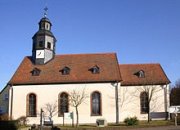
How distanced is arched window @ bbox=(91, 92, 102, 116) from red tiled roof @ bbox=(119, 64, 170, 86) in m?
4.18

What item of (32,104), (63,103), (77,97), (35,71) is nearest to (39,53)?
(35,71)

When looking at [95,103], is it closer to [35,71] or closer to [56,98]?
[56,98]

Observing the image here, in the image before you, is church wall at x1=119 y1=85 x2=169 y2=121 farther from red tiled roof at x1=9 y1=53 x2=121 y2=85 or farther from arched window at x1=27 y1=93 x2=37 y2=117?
arched window at x1=27 y1=93 x2=37 y2=117

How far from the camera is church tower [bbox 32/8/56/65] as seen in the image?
46.9 meters

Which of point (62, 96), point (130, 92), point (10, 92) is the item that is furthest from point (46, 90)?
point (130, 92)

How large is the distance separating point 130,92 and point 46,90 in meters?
12.1

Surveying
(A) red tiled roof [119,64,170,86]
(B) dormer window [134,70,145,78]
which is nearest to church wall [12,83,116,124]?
(A) red tiled roof [119,64,170,86]

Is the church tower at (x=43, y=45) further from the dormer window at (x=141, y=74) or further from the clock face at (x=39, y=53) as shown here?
the dormer window at (x=141, y=74)

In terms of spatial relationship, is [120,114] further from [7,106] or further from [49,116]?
[7,106]

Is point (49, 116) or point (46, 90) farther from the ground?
point (46, 90)

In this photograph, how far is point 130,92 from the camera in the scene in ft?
145

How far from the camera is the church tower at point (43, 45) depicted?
46.9 meters

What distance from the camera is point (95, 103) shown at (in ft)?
142

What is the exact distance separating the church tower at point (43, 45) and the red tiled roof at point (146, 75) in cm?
1162
